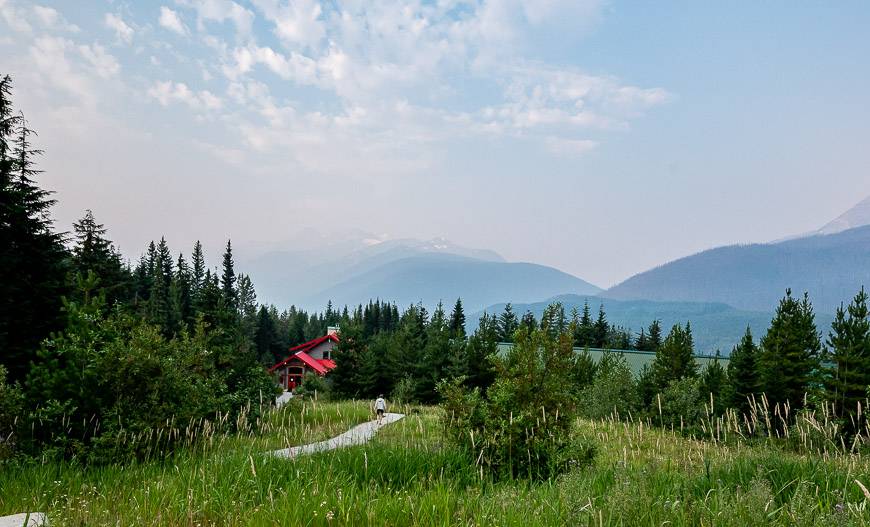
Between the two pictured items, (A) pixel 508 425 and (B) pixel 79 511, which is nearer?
(B) pixel 79 511

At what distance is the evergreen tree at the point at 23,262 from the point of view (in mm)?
25188

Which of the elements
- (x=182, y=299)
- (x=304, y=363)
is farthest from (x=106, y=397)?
(x=182, y=299)

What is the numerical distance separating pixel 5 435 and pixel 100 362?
3308 mm

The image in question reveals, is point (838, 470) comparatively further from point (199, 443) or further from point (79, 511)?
point (199, 443)

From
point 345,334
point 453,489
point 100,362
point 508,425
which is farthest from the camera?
point 345,334

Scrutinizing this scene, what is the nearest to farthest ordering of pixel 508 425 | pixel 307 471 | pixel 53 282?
1. pixel 307 471
2. pixel 508 425
3. pixel 53 282

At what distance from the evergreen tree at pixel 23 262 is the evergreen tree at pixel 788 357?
4682cm

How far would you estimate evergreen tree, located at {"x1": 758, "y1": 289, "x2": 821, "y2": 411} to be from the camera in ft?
118

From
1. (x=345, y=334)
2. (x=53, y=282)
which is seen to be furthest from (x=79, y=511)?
(x=345, y=334)

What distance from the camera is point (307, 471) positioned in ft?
21.6

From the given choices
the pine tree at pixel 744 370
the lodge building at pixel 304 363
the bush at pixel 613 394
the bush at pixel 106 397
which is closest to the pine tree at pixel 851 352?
the pine tree at pixel 744 370

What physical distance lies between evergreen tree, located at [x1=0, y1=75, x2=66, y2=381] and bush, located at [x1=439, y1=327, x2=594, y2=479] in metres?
25.8

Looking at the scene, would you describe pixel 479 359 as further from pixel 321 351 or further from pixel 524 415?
pixel 524 415

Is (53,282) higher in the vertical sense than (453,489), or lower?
higher
